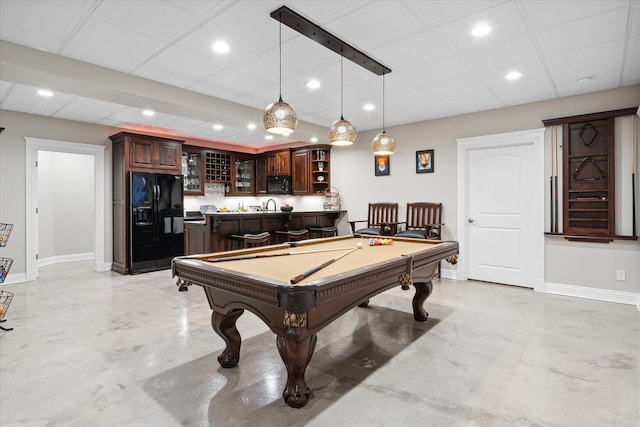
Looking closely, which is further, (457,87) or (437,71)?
(457,87)

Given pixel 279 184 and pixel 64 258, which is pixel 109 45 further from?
pixel 64 258

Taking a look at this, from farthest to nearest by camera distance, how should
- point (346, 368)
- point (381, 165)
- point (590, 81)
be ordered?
point (381, 165), point (590, 81), point (346, 368)

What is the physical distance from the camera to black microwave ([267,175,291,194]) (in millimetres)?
7812

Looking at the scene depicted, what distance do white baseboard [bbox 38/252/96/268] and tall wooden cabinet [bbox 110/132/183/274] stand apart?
1.93 m

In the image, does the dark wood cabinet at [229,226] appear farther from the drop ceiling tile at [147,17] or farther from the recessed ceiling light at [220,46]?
the drop ceiling tile at [147,17]

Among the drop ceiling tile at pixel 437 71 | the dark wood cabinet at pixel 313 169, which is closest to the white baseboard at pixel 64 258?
the dark wood cabinet at pixel 313 169

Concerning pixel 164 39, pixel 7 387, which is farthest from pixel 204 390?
pixel 164 39

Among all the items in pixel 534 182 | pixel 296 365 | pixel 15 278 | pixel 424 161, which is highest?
pixel 424 161

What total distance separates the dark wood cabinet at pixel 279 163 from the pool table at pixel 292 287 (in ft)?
16.8

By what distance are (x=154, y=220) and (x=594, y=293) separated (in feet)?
22.1

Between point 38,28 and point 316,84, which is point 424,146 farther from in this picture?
point 38,28

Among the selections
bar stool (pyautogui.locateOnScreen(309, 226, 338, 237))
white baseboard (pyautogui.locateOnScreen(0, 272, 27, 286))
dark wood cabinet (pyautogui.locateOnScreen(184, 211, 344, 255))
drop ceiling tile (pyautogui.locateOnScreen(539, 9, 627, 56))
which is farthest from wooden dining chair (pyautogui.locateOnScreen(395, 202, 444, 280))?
white baseboard (pyautogui.locateOnScreen(0, 272, 27, 286))

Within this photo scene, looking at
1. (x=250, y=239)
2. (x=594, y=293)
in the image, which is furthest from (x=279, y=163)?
(x=594, y=293)

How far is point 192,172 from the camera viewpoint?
24.5 feet
